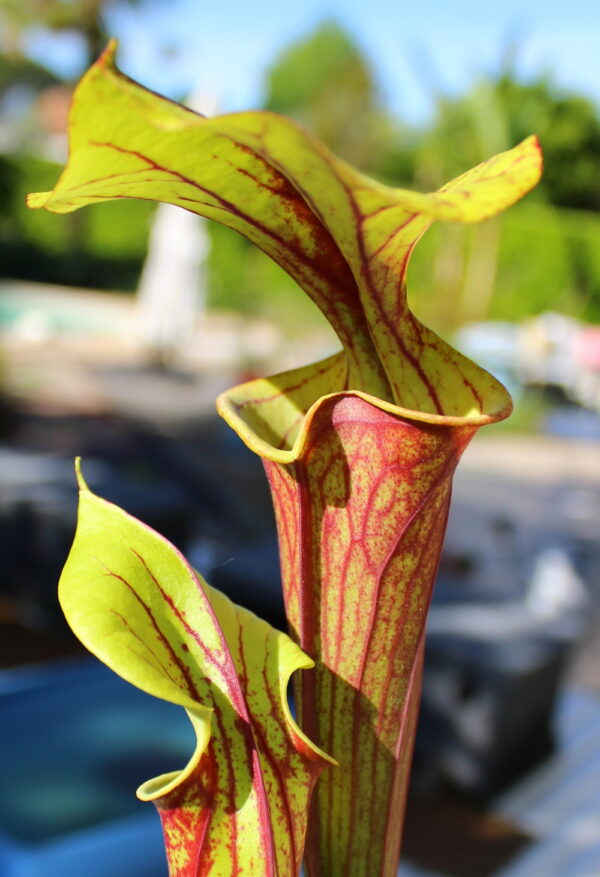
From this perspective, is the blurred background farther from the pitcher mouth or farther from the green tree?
the green tree

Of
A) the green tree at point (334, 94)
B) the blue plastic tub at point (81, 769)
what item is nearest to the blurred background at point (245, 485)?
the blue plastic tub at point (81, 769)

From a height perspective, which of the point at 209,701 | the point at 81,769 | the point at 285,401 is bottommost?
the point at 81,769

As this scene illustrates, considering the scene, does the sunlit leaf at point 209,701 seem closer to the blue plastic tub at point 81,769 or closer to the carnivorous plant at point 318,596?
the carnivorous plant at point 318,596

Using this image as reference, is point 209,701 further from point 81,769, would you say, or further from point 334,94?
point 334,94

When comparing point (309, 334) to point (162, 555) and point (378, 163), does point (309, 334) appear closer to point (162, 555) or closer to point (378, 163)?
point (162, 555)

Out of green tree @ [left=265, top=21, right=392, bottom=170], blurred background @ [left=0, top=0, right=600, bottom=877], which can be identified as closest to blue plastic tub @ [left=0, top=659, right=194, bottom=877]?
blurred background @ [left=0, top=0, right=600, bottom=877]

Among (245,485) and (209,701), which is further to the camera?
(245,485)

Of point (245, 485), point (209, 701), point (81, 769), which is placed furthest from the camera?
point (245, 485)

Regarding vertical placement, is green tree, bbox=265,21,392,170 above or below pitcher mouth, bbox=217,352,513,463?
above

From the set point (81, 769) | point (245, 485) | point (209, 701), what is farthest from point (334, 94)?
point (209, 701)
